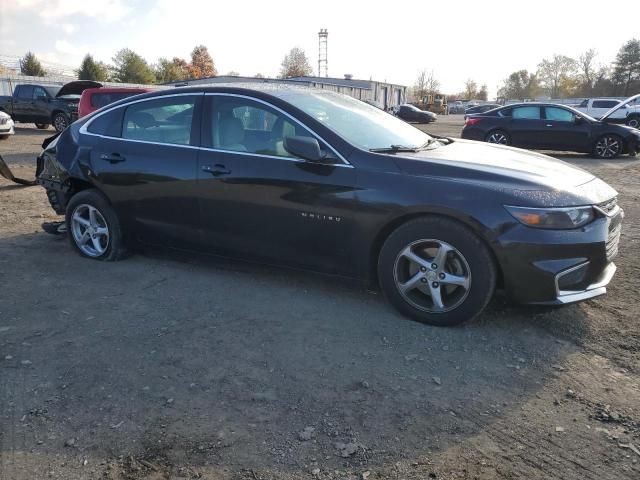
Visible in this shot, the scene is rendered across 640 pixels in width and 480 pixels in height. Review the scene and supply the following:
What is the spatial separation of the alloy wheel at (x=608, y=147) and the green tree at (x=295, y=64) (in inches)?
3055

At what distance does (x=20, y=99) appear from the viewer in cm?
2102

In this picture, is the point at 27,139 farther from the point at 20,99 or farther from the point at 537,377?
the point at 537,377

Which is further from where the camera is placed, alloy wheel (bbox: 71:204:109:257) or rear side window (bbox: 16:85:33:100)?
rear side window (bbox: 16:85:33:100)

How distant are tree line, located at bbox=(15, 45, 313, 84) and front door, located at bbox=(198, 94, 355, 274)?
56.6 meters

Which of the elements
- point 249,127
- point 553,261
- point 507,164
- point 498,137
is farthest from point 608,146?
point 249,127

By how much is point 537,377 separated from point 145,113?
12.7 feet

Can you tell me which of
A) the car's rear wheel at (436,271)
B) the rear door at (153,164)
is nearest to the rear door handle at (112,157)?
the rear door at (153,164)

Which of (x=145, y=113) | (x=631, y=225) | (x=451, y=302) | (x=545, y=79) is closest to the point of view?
(x=451, y=302)

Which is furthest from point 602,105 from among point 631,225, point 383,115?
point 383,115

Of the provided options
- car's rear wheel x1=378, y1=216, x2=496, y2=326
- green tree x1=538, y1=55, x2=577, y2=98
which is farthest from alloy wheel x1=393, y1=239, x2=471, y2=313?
green tree x1=538, y1=55, x2=577, y2=98

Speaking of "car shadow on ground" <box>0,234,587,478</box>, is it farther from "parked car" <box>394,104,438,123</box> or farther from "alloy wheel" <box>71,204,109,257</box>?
"parked car" <box>394,104,438,123</box>

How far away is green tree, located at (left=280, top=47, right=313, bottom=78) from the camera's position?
88.0 meters

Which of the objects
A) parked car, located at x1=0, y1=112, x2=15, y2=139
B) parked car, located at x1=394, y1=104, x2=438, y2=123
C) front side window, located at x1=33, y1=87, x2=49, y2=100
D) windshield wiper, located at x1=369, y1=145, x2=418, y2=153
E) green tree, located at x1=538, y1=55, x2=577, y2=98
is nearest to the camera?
windshield wiper, located at x1=369, y1=145, x2=418, y2=153

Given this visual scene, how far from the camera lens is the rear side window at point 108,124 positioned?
502 cm
